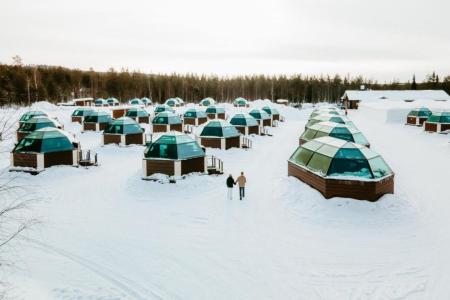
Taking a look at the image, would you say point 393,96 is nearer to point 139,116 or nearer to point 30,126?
point 139,116

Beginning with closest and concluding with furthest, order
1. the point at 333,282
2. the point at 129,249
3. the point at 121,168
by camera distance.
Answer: the point at 333,282 → the point at 129,249 → the point at 121,168

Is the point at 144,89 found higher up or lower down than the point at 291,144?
higher up

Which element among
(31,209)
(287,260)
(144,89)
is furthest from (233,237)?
(144,89)

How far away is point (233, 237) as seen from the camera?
13.3 metres

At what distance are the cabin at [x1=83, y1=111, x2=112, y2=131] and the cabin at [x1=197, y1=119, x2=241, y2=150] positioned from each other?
17.5 m

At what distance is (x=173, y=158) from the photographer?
68.4 ft

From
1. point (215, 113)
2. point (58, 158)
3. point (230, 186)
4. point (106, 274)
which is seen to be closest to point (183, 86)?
point (215, 113)

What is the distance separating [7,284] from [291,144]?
28875mm

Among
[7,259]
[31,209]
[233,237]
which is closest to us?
[7,259]

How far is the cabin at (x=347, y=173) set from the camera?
635 inches

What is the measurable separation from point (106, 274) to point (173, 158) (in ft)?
35.1

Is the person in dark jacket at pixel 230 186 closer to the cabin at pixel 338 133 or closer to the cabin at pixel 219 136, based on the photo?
the cabin at pixel 219 136

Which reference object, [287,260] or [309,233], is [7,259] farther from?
[309,233]

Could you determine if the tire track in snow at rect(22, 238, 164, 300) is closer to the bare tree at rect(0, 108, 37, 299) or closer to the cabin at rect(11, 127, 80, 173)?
the bare tree at rect(0, 108, 37, 299)
